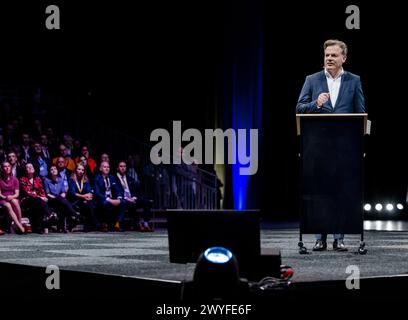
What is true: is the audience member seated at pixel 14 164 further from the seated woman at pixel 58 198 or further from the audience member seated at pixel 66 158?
the audience member seated at pixel 66 158

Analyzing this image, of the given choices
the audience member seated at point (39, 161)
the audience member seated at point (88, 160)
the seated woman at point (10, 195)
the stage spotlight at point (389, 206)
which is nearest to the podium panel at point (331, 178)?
the seated woman at point (10, 195)

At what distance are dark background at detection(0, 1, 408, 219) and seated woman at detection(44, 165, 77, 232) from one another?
420 centimetres

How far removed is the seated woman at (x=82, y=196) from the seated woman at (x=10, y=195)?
1.14 metres

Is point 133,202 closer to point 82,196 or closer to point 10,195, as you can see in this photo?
point 82,196

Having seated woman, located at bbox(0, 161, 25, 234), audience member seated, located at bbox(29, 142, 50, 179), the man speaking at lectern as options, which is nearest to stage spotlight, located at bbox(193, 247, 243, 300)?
the man speaking at lectern

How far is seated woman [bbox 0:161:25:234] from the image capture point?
12547 millimetres

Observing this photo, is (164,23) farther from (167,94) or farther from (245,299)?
(245,299)

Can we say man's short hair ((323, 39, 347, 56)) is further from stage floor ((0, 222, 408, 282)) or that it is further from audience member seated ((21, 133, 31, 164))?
audience member seated ((21, 133, 31, 164))

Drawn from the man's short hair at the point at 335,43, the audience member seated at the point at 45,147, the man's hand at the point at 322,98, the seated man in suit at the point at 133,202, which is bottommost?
the seated man in suit at the point at 133,202

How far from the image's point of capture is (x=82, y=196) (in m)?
13.5

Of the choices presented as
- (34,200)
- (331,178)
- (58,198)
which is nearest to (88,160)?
(58,198)

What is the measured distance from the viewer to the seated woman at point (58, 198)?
1326 cm
